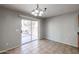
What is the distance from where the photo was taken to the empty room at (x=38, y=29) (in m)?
2.46

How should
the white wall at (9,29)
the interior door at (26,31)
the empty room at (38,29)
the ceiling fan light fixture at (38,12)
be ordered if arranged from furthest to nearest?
the white wall at (9,29) → the empty room at (38,29) → the interior door at (26,31) → the ceiling fan light fixture at (38,12)

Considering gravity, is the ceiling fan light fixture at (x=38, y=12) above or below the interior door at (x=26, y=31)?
above

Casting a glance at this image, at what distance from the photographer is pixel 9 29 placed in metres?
2.97

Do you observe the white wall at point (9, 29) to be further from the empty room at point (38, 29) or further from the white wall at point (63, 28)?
the white wall at point (63, 28)

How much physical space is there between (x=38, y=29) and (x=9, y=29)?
1.09 meters

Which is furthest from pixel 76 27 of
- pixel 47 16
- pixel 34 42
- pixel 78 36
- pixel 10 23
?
pixel 10 23

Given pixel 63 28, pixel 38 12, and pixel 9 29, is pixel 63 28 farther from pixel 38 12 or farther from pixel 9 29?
pixel 9 29

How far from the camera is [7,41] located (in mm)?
2904

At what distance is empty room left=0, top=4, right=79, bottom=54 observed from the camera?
2463mm

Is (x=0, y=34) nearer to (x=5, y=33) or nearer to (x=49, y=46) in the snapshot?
(x=5, y=33)

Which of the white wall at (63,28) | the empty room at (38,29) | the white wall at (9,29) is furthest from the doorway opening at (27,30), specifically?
the white wall at (63,28)

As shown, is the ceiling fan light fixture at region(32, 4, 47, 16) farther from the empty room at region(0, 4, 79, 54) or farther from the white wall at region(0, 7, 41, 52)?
the white wall at region(0, 7, 41, 52)

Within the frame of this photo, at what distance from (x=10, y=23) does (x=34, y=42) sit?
1146 millimetres

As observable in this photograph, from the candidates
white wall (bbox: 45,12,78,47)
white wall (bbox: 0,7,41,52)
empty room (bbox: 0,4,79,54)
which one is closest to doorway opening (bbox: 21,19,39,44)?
empty room (bbox: 0,4,79,54)
